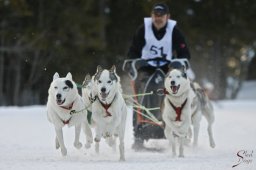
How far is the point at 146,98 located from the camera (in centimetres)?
1020

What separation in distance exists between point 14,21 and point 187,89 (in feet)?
60.4

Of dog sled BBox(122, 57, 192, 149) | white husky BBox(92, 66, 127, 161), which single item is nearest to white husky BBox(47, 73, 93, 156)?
white husky BBox(92, 66, 127, 161)

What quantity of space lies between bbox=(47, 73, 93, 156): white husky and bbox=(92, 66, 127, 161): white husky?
0.22m

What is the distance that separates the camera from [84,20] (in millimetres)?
26047

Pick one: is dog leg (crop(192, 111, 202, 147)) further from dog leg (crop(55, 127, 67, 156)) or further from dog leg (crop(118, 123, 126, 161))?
dog leg (crop(55, 127, 67, 156))

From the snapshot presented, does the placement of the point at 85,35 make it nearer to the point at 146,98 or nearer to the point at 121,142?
the point at 146,98

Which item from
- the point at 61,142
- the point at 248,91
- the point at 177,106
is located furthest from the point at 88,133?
the point at 248,91

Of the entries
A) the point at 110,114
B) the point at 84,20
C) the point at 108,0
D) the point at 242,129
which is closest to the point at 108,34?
the point at 108,0

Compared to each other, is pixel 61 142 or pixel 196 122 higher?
pixel 196 122

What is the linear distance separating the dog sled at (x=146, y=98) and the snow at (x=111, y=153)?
272mm

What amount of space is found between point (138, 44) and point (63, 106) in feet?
6.79

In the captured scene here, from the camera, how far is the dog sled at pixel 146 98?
32.4ft

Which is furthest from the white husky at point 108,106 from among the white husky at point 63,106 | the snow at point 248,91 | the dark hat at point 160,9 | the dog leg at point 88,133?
the snow at point 248,91

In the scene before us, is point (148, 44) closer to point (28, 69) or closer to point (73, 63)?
point (73, 63)
